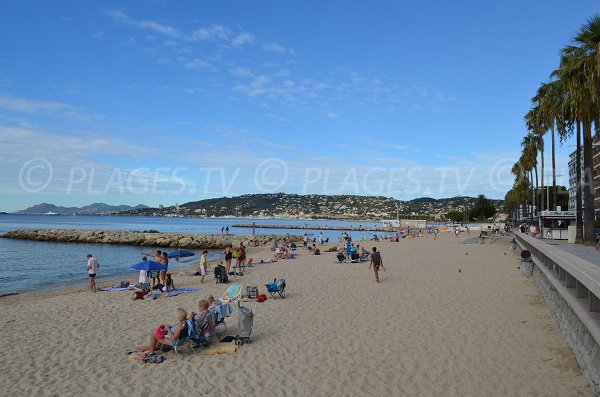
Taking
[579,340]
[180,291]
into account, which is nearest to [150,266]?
[180,291]

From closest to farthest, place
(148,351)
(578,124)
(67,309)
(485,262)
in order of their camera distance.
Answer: (148,351), (67,309), (578,124), (485,262)

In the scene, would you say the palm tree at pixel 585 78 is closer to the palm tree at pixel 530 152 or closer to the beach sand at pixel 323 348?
the beach sand at pixel 323 348

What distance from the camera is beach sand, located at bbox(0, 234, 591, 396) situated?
6926 millimetres

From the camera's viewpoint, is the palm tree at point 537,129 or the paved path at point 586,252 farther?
the palm tree at point 537,129

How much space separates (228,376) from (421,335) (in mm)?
4383

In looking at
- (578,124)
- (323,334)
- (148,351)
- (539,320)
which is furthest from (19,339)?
(578,124)

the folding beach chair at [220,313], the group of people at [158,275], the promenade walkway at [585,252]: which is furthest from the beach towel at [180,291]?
the promenade walkway at [585,252]

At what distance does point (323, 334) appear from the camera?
991 centimetres

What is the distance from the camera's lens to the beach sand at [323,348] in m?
6.93

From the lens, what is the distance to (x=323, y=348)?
29.0 ft

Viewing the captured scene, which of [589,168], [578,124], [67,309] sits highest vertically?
[578,124]

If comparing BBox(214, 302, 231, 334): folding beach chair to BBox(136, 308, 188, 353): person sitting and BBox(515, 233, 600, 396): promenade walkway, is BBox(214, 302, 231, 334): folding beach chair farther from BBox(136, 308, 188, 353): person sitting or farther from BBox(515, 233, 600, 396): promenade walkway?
BBox(515, 233, 600, 396): promenade walkway

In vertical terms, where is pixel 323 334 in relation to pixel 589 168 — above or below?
below

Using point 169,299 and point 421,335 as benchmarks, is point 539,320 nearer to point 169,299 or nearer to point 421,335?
point 421,335
